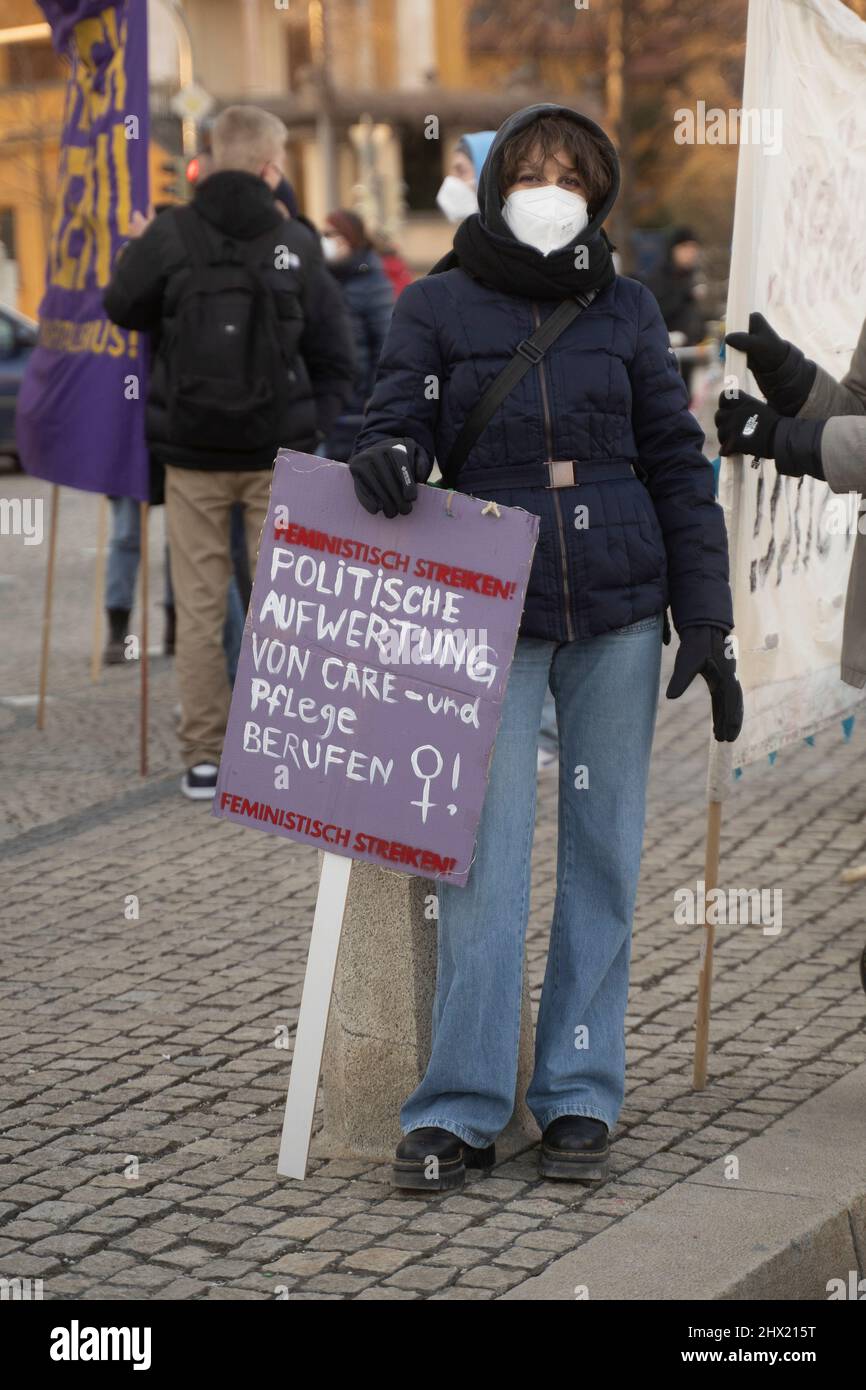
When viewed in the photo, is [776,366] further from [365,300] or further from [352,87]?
[352,87]

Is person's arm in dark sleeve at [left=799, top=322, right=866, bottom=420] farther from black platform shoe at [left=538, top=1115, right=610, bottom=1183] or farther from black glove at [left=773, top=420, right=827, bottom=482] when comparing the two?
black platform shoe at [left=538, top=1115, right=610, bottom=1183]

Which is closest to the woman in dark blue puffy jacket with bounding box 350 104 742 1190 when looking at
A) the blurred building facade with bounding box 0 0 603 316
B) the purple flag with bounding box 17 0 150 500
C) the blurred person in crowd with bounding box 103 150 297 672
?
the blurred person in crowd with bounding box 103 150 297 672

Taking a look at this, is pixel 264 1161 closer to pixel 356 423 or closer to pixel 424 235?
pixel 356 423

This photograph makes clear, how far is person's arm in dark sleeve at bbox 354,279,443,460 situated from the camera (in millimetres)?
3900

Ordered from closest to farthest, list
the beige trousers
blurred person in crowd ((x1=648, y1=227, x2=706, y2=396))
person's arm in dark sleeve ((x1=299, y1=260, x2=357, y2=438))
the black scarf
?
the black scarf, the beige trousers, person's arm in dark sleeve ((x1=299, y1=260, x2=357, y2=438)), blurred person in crowd ((x1=648, y1=227, x2=706, y2=396))

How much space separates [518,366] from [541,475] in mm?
203

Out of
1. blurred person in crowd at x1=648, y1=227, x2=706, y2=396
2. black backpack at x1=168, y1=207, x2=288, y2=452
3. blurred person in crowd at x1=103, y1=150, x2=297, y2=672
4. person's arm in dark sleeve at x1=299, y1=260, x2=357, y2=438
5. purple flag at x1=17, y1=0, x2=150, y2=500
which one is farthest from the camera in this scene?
blurred person in crowd at x1=648, y1=227, x2=706, y2=396

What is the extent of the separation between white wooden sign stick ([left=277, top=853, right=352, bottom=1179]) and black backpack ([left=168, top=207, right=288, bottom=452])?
10.6 ft

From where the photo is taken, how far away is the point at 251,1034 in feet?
16.3

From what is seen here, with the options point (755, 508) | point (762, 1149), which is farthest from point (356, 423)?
point (762, 1149)

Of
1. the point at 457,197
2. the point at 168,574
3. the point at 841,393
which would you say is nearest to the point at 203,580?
the point at 457,197

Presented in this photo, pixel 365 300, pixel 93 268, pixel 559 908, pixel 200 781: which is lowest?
pixel 559 908

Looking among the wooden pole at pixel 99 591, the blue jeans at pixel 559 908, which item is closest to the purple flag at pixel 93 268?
the wooden pole at pixel 99 591

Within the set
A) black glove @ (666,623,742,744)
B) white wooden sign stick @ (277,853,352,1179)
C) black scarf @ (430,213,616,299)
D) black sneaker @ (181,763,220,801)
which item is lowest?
white wooden sign stick @ (277,853,352,1179)
